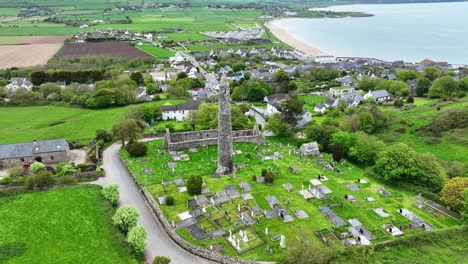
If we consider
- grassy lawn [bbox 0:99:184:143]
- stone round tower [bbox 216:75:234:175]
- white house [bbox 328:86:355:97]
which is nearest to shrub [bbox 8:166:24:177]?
grassy lawn [bbox 0:99:184:143]

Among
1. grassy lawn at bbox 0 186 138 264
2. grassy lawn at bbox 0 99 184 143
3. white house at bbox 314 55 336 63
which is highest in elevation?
white house at bbox 314 55 336 63

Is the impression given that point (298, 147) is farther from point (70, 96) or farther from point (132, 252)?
point (70, 96)

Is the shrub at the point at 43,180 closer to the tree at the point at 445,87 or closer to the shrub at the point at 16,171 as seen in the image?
the shrub at the point at 16,171

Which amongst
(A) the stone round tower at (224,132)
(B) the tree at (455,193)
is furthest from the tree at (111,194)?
(B) the tree at (455,193)

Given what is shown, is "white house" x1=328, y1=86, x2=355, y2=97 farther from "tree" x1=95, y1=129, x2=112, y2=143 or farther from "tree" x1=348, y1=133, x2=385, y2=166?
"tree" x1=95, y1=129, x2=112, y2=143

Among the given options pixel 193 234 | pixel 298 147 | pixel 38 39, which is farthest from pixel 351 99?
pixel 38 39

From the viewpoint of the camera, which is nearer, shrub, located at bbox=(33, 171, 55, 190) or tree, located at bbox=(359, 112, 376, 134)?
shrub, located at bbox=(33, 171, 55, 190)
